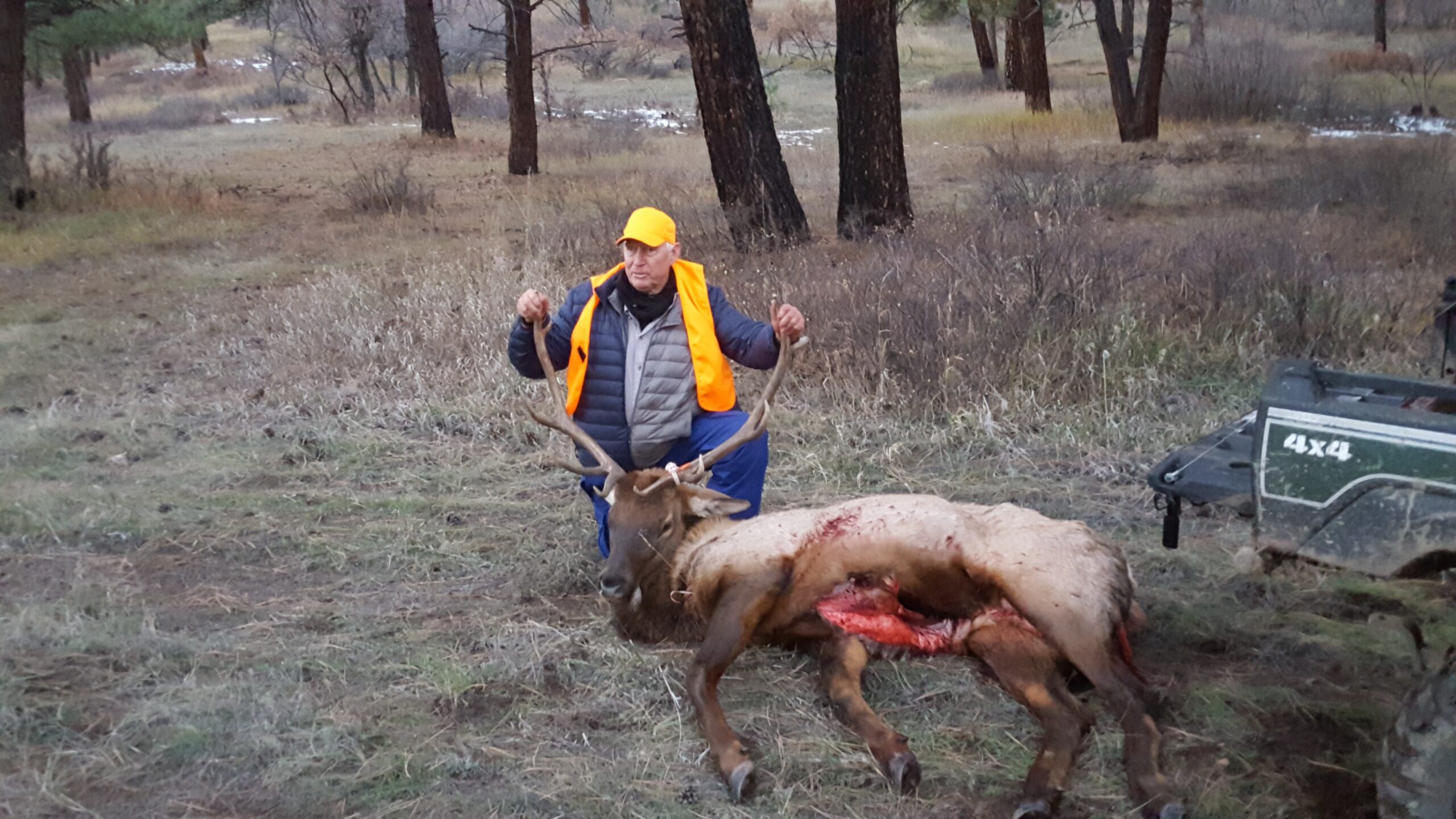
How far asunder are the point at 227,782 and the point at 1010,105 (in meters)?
22.5

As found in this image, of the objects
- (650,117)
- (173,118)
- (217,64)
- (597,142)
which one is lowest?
(597,142)

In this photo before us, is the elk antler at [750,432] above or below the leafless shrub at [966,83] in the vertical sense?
below

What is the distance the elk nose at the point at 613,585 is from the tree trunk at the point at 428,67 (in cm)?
1779

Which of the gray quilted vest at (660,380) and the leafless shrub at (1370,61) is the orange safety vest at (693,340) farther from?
the leafless shrub at (1370,61)

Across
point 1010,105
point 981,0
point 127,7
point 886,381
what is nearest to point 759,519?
point 886,381

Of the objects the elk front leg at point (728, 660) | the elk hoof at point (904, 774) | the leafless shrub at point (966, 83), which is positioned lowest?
the elk hoof at point (904, 774)

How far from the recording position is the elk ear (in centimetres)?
502

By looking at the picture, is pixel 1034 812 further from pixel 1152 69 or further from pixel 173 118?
pixel 173 118

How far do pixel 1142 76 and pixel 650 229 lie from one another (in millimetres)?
14001

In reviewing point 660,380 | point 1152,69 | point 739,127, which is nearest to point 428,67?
point 1152,69

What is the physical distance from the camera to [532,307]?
5.13m

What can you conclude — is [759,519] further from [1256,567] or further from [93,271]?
[93,271]

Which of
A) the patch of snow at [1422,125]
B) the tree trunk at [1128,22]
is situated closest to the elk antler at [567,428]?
the patch of snow at [1422,125]

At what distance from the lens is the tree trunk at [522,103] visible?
1778cm
